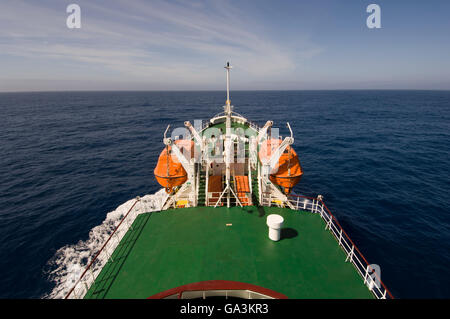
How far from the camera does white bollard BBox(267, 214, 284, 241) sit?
11.6m

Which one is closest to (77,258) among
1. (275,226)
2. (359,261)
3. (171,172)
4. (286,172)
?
(171,172)

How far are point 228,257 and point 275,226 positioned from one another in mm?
3122

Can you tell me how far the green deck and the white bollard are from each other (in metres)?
0.42

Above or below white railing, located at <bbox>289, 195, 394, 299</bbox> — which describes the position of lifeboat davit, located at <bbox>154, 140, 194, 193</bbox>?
above

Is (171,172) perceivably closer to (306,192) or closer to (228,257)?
(228,257)

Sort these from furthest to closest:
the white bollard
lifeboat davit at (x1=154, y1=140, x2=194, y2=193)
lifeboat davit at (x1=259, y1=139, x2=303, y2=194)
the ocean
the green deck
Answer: lifeboat davit at (x1=259, y1=139, x2=303, y2=194) → lifeboat davit at (x1=154, y1=140, x2=194, y2=193) → the ocean → the white bollard → the green deck

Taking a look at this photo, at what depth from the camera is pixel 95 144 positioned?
50.3m

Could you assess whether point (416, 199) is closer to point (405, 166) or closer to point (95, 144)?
point (405, 166)

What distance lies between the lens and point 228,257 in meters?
11.0

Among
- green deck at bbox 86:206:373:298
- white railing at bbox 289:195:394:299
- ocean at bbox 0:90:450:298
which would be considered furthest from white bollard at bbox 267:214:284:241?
ocean at bbox 0:90:450:298

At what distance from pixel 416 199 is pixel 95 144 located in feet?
203

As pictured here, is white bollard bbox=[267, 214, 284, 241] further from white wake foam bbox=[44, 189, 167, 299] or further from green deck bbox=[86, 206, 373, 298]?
white wake foam bbox=[44, 189, 167, 299]

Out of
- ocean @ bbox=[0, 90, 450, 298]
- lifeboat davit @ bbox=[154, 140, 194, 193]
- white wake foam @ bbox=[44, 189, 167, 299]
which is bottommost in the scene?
white wake foam @ bbox=[44, 189, 167, 299]
